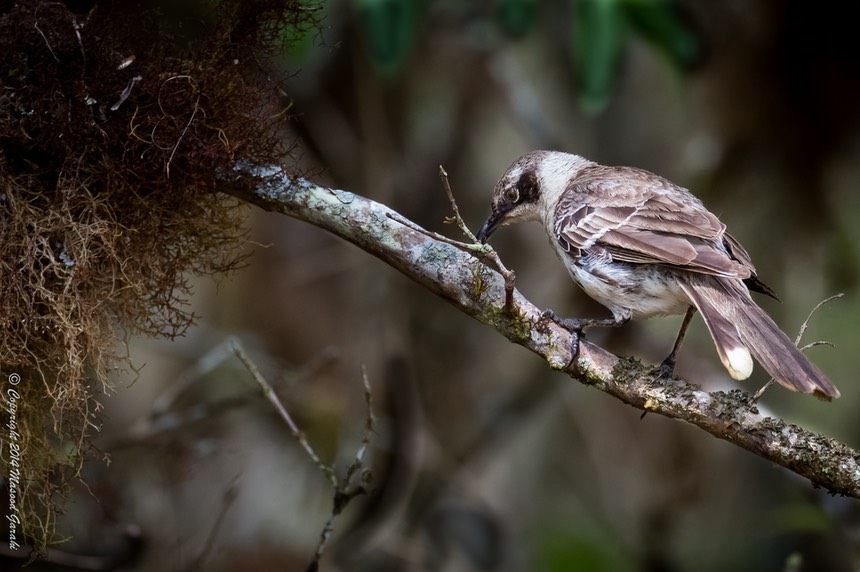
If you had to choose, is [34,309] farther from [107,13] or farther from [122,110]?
[107,13]

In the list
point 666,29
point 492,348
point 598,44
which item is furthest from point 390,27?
point 492,348

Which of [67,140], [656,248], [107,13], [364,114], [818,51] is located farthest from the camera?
[364,114]

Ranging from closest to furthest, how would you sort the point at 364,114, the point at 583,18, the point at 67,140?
the point at 67,140
the point at 583,18
the point at 364,114

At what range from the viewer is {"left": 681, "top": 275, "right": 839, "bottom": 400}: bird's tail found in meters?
2.61

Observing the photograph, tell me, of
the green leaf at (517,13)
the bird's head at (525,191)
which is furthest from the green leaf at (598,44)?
the bird's head at (525,191)

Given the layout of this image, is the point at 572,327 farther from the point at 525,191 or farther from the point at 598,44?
the point at 598,44

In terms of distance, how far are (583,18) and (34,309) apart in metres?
2.63

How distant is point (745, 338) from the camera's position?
9.74 ft

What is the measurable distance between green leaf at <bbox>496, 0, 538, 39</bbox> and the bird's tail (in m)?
1.55

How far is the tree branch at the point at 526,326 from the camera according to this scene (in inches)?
98.0

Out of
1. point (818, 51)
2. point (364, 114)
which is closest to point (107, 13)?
point (364, 114)

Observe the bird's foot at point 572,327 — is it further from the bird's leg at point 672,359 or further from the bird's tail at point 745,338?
the bird's tail at point 745,338

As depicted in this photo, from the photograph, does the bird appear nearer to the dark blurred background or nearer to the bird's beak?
the bird's beak

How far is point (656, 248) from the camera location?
3338mm
